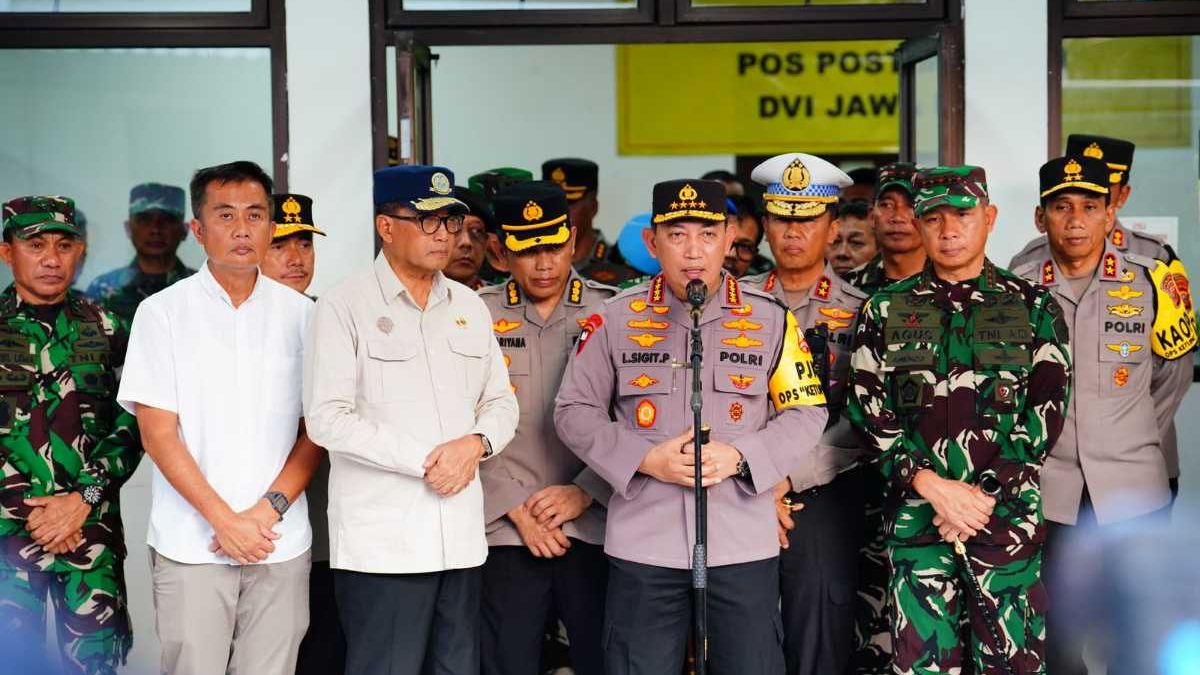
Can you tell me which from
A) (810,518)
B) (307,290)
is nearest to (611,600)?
(810,518)

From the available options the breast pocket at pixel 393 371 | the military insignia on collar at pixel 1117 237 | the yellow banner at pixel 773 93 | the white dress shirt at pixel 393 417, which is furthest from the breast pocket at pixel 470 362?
the yellow banner at pixel 773 93

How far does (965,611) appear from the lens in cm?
356

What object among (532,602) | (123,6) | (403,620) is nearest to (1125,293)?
(532,602)

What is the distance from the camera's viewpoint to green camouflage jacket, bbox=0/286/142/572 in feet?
12.2

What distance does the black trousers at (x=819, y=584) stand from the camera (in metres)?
3.81

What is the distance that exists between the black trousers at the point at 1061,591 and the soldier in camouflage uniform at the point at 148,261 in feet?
11.2

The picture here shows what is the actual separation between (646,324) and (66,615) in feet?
6.08

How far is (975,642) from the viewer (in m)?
3.48

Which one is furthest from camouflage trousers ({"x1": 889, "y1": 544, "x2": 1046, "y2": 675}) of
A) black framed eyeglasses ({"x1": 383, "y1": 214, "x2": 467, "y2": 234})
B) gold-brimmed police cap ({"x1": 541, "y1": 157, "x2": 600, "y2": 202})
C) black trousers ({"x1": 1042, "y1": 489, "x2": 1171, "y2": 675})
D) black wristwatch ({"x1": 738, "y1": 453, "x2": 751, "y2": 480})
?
gold-brimmed police cap ({"x1": 541, "y1": 157, "x2": 600, "y2": 202})

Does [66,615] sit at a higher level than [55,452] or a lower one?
lower

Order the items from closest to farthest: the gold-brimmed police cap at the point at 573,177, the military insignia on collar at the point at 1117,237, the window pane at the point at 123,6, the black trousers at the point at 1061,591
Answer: the black trousers at the point at 1061,591 → the military insignia on collar at the point at 1117,237 → the window pane at the point at 123,6 → the gold-brimmed police cap at the point at 573,177

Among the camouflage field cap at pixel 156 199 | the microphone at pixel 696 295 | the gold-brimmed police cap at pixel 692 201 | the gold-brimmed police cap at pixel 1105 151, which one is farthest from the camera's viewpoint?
the camouflage field cap at pixel 156 199

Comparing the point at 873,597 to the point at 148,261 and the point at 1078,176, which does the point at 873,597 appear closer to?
the point at 1078,176

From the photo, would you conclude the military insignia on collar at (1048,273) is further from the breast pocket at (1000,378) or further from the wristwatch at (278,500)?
the wristwatch at (278,500)
